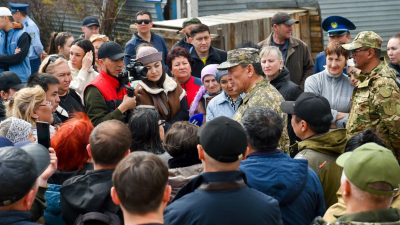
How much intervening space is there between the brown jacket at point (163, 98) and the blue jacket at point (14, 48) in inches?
168

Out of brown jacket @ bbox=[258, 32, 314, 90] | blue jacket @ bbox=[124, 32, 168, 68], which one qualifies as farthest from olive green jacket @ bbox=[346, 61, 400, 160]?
blue jacket @ bbox=[124, 32, 168, 68]

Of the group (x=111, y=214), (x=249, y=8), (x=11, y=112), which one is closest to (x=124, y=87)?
(x=11, y=112)

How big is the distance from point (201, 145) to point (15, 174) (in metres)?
1.05

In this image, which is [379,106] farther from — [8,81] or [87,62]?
[8,81]

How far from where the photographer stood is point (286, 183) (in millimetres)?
3354

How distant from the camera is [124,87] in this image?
20.3 feet

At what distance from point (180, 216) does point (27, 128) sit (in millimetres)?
2011

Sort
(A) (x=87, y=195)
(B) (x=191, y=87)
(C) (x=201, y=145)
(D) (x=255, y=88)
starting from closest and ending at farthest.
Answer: (C) (x=201, y=145) → (A) (x=87, y=195) → (D) (x=255, y=88) → (B) (x=191, y=87)

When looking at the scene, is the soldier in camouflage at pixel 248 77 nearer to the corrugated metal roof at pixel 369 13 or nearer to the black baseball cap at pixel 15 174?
the black baseball cap at pixel 15 174

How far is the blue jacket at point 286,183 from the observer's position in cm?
336

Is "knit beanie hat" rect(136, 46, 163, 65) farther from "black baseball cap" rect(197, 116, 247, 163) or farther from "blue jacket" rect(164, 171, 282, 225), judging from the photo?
"blue jacket" rect(164, 171, 282, 225)

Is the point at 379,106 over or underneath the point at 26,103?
underneath

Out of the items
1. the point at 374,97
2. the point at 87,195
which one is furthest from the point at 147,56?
the point at 87,195

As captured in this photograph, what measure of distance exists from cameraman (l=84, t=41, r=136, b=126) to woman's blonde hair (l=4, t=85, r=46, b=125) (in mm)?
867
